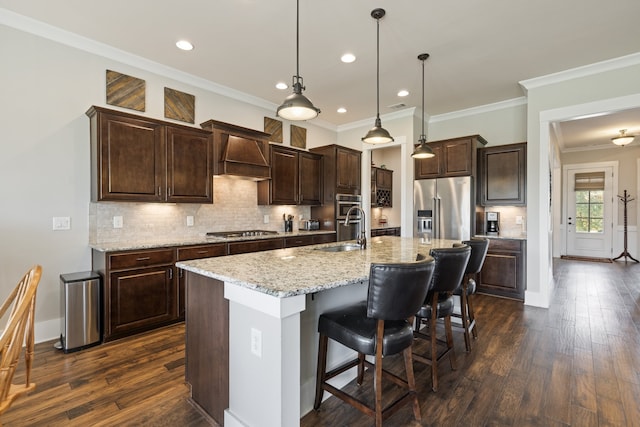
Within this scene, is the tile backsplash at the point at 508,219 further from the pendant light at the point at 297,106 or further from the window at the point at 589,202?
the window at the point at 589,202

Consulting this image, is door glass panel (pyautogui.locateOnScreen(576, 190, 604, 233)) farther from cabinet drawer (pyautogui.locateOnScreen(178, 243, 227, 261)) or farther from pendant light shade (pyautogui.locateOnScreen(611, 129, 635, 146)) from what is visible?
cabinet drawer (pyautogui.locateOnScreen(178, 243, 227, 261))

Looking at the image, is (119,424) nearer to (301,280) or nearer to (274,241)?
(301,280)

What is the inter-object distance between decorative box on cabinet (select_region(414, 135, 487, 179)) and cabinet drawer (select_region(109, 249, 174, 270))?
159 inches

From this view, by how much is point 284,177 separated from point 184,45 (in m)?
2.27

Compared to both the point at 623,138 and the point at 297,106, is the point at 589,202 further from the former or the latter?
the point at 297,106

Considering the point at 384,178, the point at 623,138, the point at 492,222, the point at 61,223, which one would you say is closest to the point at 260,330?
the point at 61,223

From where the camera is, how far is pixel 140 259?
124 inches

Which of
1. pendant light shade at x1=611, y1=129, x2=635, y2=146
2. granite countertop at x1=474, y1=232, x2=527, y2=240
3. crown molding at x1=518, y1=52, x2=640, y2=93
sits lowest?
granite countertop at x1=474, y1=232, x2=527, y2=240

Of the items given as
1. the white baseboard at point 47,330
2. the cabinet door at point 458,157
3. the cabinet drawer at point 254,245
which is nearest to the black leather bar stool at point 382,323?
the cabinet drawer at point 254,245

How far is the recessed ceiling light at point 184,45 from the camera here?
129 inches

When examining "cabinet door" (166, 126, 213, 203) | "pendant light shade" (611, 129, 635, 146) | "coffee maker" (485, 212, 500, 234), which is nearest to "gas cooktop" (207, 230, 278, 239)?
"cabinet door" (166, 126, 213, 203)

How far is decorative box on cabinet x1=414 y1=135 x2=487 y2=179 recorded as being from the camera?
483 centimetres

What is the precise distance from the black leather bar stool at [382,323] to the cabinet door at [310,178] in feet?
11.7

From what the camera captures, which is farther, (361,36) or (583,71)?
(583,71)
